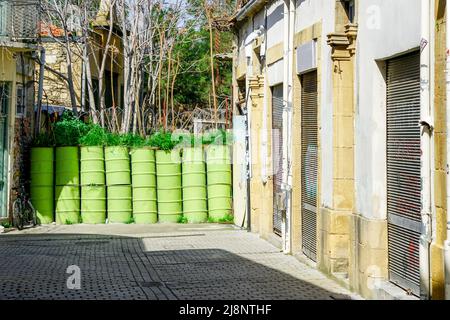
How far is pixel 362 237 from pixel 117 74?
78.3ft

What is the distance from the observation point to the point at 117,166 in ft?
64.8

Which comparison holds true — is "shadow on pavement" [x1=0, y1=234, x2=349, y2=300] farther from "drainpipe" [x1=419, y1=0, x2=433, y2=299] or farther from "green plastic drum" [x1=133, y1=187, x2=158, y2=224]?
"green plastic drum" [x1=133, y1=187, x2=158, y2=224]

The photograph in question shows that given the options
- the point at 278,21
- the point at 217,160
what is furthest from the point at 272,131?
the point at 217,160

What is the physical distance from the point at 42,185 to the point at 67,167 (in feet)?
2.43

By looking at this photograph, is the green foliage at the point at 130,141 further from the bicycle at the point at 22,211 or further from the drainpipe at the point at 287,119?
the drainpipe at the point at 287,119

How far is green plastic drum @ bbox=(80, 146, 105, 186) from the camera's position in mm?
19656

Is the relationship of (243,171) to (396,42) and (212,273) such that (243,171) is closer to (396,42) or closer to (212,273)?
(212,273)

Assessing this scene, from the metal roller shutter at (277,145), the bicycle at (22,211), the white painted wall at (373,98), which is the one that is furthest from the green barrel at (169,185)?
the white painted wall at (373,98)

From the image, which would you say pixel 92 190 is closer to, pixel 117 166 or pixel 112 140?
pixel 117 166

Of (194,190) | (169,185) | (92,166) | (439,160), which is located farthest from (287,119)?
(92,166)

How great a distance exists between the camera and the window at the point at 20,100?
19.4 m

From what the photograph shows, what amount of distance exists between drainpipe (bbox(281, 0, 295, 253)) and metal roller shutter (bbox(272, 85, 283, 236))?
4.73 feet

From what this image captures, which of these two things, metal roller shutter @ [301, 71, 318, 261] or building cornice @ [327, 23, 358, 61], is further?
metal roller shutter @ [301, 71, 318, 261]

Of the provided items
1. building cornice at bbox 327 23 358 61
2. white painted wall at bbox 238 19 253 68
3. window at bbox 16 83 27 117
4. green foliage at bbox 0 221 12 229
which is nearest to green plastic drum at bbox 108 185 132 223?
green foliage at bbox 0 221 12 229
